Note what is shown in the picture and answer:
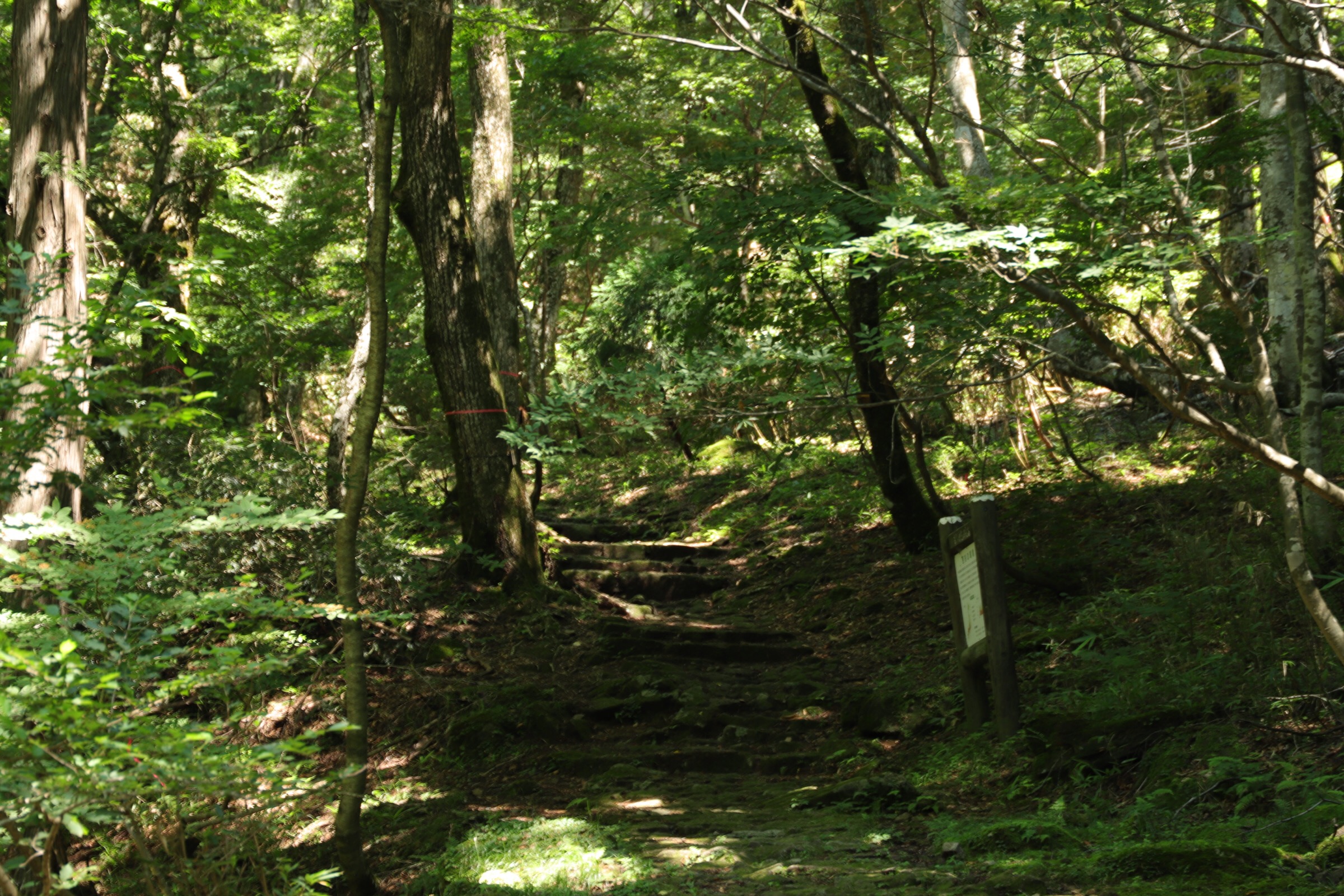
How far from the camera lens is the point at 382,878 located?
15.4ft

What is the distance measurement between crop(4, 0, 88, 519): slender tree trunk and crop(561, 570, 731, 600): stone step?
17.4 feet

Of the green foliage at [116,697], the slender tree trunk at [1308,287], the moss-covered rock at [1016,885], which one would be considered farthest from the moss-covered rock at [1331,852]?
the green foliage at [116,697]

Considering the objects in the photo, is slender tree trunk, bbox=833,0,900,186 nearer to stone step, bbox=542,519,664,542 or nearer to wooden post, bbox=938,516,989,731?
wooden post, bbox=938,516,989,731

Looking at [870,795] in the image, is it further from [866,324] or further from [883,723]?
[866,324]

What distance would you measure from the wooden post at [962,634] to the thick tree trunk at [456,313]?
13.6 ft

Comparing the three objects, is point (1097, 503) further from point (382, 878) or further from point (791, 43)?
point (382, 878)

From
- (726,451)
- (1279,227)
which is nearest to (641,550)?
(726,451)

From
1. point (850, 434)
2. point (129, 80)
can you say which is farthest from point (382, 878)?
point (129, 80)

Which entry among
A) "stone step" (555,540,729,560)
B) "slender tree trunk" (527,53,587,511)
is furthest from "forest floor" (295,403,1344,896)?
"slender tree trunk" (527,53,587,511)

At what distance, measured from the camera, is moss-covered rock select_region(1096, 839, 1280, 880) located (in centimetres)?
331

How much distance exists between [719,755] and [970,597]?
1.97m

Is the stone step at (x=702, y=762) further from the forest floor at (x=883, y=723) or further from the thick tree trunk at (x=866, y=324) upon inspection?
the thick tree trunk at (x=866, y=324)

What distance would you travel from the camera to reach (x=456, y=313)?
28.6ft

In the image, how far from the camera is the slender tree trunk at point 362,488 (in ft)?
13.3
